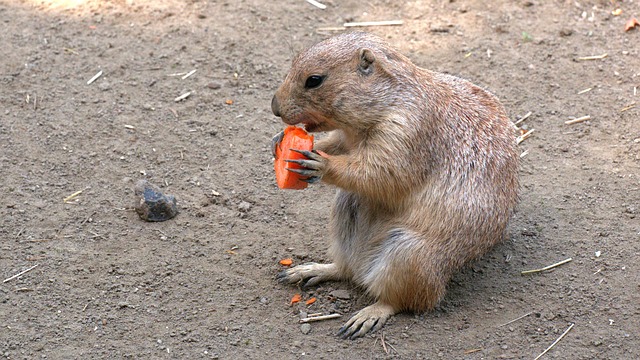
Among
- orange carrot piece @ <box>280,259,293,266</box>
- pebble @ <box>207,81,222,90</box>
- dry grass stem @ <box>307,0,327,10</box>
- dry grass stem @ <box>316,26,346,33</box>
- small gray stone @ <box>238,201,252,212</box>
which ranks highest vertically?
dry grass stem @ <box>307,0,327,10</box>

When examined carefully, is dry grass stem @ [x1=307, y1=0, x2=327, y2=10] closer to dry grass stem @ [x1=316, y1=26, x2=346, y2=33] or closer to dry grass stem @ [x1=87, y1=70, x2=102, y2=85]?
dry grass stem @ [x1=316, y1=26, x2=346, y2=33]

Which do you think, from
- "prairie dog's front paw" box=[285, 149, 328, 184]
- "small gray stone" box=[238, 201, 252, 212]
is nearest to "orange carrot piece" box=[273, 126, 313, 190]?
"prairie dog's front paw" box=[285, 149, 328, 184]

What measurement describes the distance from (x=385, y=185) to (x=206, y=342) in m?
1.27

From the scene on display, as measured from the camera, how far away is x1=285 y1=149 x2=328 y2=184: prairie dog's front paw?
4676mm

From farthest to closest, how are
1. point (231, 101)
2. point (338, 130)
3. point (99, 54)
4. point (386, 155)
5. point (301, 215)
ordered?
point (99, 54) → point (231, 101) → point (301, 215) → point (338, 130) → point (386, 155)

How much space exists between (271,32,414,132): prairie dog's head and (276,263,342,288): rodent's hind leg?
0.97 m

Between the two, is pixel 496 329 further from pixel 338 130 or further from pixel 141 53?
pixel 141 53

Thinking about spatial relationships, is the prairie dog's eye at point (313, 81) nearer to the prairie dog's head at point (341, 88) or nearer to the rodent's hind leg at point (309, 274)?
the prairie dog's head at point (341, 88)

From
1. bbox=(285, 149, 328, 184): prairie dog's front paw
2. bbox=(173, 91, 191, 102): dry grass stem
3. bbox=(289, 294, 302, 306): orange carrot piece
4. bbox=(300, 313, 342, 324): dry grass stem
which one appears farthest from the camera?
bbox=(173, 91, 191, 102): dry grass stem

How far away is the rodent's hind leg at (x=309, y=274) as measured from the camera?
5.28 meters

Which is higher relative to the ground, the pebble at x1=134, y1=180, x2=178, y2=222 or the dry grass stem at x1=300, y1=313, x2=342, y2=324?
the dry grass stem at x1=300, y1=313, x2=342, y2=324

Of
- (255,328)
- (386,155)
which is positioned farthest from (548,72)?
(255,328)

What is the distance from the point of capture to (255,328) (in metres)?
4.80

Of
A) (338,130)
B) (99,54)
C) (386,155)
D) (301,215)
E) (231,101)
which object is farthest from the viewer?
(99,54)
